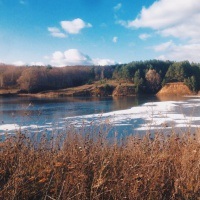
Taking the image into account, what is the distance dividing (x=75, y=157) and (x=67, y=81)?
117 meters

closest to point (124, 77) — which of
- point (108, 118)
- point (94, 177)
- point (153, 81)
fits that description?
point (153, 81)

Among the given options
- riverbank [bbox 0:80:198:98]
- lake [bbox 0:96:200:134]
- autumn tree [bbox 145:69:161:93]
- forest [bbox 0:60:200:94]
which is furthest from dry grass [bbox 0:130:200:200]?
autumn tree [bbox 145:69:161:93]

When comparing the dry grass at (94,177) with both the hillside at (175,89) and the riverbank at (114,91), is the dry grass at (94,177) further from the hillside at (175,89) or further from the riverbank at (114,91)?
the hillside at (175,89)

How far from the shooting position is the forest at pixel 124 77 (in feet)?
332

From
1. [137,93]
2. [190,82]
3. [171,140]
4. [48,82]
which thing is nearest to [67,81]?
[48,82]

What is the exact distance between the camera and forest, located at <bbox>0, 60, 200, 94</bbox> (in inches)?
3979

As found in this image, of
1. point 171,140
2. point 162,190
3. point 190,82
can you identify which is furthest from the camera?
point 190,82

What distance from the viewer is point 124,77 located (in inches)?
4331

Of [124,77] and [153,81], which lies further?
[124,77]

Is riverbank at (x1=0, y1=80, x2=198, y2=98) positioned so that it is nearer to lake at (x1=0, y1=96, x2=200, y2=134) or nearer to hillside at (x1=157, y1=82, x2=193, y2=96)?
hillside at (x1=157, y1=82, x2=193, y2=96)

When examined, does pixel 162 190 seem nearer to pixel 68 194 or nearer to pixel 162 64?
pixel 68 194

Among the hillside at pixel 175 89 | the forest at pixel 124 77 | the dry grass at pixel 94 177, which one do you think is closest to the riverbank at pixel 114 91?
the hillside at pixel 175 89

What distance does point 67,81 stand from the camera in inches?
4771

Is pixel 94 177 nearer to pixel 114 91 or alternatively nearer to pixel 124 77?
pixel 114 91
